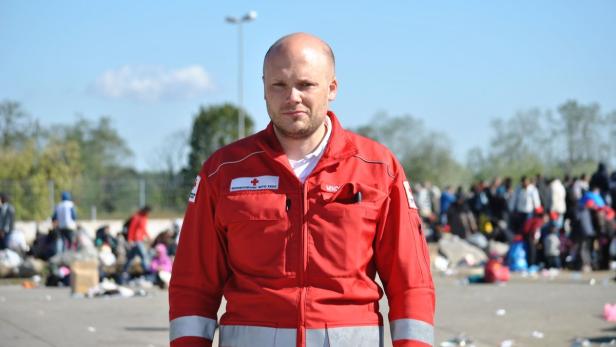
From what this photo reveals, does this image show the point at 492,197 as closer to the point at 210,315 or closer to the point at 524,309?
the point at 524,309

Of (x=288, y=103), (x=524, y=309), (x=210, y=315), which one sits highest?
(x=288, y=103)

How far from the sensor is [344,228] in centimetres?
337

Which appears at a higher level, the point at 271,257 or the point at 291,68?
the point at 291,68

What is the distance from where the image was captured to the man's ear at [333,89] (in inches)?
139

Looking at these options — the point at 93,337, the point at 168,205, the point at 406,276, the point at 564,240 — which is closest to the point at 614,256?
the point at 564,240

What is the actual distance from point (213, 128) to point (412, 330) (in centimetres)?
5261

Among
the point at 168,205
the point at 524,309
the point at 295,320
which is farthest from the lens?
the point at 168,205

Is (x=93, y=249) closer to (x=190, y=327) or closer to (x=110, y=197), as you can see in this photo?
(x=190, y=327)

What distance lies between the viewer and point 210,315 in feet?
11.5

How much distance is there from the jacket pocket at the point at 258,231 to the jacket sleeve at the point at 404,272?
13.8 inches

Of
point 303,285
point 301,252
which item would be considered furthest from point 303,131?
point 303,285

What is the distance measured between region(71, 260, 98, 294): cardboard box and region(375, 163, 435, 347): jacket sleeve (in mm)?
12314

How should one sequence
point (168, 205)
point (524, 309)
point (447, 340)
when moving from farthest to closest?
point (168, 205) → point (524, 309) → point (447, 340)

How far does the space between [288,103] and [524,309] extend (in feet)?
32.5
